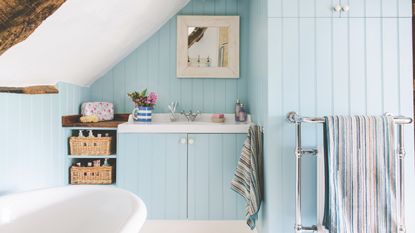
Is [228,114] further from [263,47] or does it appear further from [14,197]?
[14,197]

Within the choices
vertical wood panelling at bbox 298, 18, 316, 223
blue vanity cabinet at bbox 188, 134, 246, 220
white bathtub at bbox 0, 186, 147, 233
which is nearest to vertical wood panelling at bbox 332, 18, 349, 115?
vertical wood panelling at bbox 298, 18, 316, 223

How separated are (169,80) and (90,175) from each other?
42.9 inches

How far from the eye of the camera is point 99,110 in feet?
8.57

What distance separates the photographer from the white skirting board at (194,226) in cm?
235

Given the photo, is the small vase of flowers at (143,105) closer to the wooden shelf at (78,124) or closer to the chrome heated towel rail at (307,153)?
the wooden shelf at (78,124)

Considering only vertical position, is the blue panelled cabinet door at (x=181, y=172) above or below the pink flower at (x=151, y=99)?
below

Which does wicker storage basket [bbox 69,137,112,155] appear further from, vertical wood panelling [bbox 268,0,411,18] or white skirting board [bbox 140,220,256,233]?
vertical wood panelling [bbox 268,0,411,18]

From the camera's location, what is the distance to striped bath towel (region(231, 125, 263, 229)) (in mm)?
1934

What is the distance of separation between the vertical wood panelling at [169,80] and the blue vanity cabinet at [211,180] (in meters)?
0.55

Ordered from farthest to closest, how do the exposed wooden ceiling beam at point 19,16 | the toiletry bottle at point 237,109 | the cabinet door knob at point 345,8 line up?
1. the toiletry bottle at point 237,109
2. the cabinet door knob at point 345,8
3. the exposed wooden ceiling beam at point 19,16

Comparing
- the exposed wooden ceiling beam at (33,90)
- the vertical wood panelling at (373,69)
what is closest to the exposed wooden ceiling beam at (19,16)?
the exposed wooden ceiling beam at (33,90)

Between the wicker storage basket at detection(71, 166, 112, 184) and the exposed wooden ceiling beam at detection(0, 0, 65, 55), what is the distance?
4.69 ft

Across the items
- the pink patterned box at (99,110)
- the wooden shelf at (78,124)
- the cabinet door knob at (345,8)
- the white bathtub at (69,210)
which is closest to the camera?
the white bathtub at (69,210)

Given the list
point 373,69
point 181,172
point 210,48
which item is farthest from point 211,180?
point 373,69
